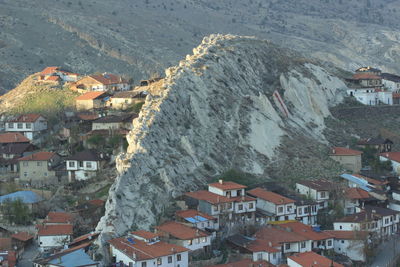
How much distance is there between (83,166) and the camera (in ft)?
194

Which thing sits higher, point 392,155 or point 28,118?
point 28,118

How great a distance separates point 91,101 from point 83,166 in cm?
1338

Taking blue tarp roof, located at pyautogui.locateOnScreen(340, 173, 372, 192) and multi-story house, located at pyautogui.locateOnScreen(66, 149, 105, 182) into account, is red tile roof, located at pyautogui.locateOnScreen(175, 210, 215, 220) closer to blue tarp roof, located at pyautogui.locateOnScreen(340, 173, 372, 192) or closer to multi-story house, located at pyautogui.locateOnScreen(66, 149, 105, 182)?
multi-story house, located at pyautogui.locateOnScreen(66, 149, 105, 182)

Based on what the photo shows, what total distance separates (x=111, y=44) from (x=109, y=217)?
3522 inches

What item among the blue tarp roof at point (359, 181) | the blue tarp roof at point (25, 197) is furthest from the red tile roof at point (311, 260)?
the blue tarp roof at point (25, 197)

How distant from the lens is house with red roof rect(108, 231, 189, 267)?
4472 cm

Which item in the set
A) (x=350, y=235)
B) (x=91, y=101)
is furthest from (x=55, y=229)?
(x=91, y=101)

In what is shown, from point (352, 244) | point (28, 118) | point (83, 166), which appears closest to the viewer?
point (352, 244)

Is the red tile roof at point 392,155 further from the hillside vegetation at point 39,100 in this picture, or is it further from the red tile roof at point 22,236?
the red tile roof at point 22,236

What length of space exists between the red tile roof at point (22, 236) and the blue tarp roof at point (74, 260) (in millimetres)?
5505

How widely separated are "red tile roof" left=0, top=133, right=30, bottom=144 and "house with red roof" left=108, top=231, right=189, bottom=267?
20799 mm

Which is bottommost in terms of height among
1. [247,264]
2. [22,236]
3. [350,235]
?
[247,264]

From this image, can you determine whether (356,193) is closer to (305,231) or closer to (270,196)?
(270,196)

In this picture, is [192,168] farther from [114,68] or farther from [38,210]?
[114,68]
